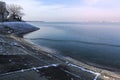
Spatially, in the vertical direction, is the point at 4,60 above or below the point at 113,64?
above

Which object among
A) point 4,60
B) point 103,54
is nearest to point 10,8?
point 103,54

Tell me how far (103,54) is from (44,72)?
1434 centimetres

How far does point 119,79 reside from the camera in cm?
1344

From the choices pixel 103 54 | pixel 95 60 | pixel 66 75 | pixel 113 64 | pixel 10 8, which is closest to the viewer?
pixel 66 75

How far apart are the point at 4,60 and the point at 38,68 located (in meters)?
2.96

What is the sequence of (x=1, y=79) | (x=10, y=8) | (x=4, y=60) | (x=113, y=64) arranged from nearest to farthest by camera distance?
(x=1, y=79) < (x=4, y=60) < (x=113, y=64) < (x=10, y=8)

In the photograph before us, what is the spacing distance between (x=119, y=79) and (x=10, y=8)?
95128 millimetres

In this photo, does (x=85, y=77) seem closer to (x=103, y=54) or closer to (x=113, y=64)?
(x=113, y=64)

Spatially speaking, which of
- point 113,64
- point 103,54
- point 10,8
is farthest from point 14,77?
point 10,8

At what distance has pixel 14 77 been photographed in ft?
35.6

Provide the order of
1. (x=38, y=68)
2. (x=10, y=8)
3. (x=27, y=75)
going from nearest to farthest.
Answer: (x=27, y=75) → (x=38, y=68) → (x=10, y=8)

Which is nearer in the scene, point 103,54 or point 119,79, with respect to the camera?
point 119,79

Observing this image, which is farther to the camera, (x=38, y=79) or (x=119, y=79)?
(x=119, y=79)

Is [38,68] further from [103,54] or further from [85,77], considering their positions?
[103,54]
